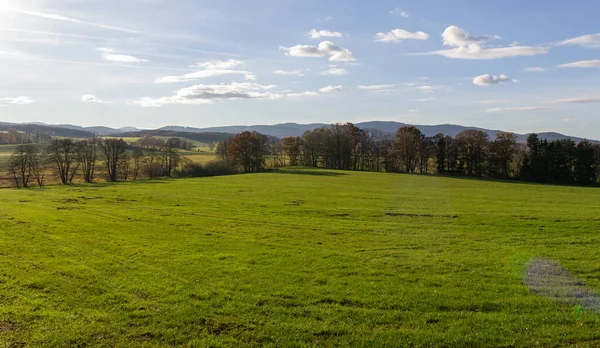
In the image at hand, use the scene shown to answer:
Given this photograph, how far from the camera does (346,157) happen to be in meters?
132

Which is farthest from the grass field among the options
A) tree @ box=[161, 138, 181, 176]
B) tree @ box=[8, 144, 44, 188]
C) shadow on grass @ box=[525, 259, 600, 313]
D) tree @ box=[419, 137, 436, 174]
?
tree @ box=[419, 137, 436, 174]

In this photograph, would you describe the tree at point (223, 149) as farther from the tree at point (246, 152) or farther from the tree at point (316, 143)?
the tree at point (316, 143)

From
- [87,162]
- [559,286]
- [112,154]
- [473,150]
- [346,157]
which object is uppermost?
[473,150]

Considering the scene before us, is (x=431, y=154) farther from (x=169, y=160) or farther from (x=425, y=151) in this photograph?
(x=169, y=160)

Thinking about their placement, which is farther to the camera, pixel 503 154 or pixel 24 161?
pixel 503 154

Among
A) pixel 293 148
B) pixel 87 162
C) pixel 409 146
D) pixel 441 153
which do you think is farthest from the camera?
pixel 293 148

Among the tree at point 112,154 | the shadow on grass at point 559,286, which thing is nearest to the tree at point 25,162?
the tree at point 112,154

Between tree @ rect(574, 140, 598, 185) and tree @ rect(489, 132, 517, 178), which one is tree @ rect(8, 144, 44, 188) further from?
tree @ rect(574, 140, 598, 185)

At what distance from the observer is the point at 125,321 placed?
43.7 feet

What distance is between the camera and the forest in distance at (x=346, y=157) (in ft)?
309

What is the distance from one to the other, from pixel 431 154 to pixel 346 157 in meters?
27.0

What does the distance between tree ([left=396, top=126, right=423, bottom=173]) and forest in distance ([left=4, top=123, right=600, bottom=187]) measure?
0.95 ft

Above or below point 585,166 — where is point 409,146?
above

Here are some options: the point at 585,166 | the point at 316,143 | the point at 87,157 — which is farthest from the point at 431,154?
the point at 87,157
